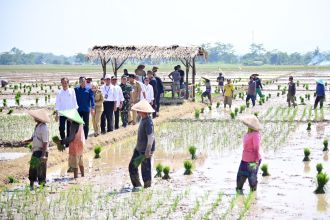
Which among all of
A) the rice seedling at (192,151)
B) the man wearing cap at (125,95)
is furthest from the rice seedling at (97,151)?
the man wearing cap at (125,95)

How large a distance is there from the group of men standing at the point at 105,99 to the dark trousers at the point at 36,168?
259 cm

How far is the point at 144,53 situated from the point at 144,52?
42 millimetres

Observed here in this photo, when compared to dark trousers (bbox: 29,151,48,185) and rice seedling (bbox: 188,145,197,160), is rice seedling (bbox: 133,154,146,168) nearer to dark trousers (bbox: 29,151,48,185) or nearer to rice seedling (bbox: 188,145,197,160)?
dark trousers (bbox: 29,151,48,185)

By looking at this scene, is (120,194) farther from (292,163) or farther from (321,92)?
(321,92)

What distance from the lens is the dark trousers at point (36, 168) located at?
10.2 meters

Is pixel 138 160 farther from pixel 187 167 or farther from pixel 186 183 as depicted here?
pixel 187 167

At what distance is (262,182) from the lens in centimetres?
1082

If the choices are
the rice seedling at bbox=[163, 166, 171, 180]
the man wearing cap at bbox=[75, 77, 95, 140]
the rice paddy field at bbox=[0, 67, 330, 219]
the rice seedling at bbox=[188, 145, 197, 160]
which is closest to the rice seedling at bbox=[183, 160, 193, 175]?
the rice paddy field at bbox=[0, 67, 330, 219]

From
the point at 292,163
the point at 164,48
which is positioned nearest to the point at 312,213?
the point at 292,163

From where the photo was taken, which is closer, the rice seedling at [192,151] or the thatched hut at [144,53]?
the rice seedling at [192,151]

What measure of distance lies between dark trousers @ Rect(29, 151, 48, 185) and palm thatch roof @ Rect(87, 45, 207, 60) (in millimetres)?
15671

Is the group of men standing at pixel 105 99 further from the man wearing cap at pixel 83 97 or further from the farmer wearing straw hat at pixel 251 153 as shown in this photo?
the farmer wearing straw hat at pixel 251 153

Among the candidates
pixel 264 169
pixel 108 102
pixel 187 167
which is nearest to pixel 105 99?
pixel 108 102

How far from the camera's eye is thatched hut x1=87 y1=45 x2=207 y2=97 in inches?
1022
